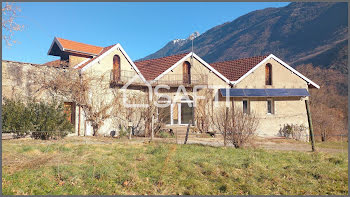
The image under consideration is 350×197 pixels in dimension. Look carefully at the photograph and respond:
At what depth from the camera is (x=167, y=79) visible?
21.8 meters

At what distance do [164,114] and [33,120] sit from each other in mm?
8892

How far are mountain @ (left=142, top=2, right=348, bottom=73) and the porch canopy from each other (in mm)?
42775

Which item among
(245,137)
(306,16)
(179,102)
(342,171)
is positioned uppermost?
(306,16)

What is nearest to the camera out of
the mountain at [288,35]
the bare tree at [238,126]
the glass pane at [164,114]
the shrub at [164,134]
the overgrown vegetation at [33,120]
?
the bare tree at [238,126]

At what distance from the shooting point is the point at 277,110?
23.2m

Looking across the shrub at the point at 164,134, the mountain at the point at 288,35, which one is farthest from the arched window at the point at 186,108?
the mountain at the point at 288,35

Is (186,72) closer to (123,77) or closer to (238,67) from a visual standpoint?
(238,67)

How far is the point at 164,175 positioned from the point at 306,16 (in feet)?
388

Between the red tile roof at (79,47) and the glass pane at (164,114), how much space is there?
7181mm

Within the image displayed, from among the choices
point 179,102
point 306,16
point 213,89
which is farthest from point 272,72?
point 306,16

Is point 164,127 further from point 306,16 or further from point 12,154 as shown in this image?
point 306,16

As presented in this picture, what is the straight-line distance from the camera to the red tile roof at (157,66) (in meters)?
22.5

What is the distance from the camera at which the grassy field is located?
24.0 ft

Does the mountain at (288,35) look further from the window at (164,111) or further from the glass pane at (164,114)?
the glass pane at (164,114)
